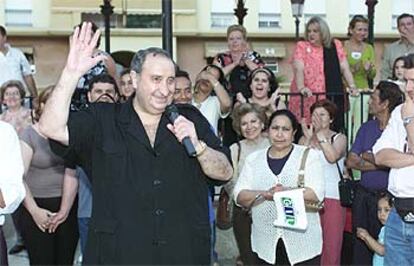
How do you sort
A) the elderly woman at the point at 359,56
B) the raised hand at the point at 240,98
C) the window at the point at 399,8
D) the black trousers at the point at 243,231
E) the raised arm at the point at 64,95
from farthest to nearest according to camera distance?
the window at the point at 399,8 → the elderly woman at the point at 359,56 → the raised hand at the point at 240,98 → the black trousers at the point at 243,231 → the raised arm at the point at 64,95

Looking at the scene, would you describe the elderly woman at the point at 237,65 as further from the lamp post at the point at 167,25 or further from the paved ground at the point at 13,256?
the paved ground at the point at 13,256

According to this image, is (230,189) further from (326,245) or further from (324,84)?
(324,84)

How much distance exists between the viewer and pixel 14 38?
21281mm

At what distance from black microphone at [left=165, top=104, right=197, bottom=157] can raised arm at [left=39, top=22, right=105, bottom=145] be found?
373mm

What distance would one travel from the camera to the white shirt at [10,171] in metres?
3.54

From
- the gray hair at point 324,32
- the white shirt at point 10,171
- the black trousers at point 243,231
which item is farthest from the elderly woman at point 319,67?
the white shirt at point 10,171

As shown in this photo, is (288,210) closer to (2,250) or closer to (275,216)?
(275,216)

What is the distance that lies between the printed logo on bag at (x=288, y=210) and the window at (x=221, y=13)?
58.8 feet

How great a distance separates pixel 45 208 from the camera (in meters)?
4.93

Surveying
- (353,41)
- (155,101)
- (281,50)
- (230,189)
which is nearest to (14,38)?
(281,50)

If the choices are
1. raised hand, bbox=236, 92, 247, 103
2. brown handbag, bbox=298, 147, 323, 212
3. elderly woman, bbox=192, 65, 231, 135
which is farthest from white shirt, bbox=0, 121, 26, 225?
raised hand, bbox=236, 92, 247, 103

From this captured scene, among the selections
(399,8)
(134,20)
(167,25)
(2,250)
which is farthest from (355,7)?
(2,250)

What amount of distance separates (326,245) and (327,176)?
0.50 meters

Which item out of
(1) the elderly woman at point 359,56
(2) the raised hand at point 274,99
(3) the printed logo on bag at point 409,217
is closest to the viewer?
(3) the printed logo on bag at point 409,217
